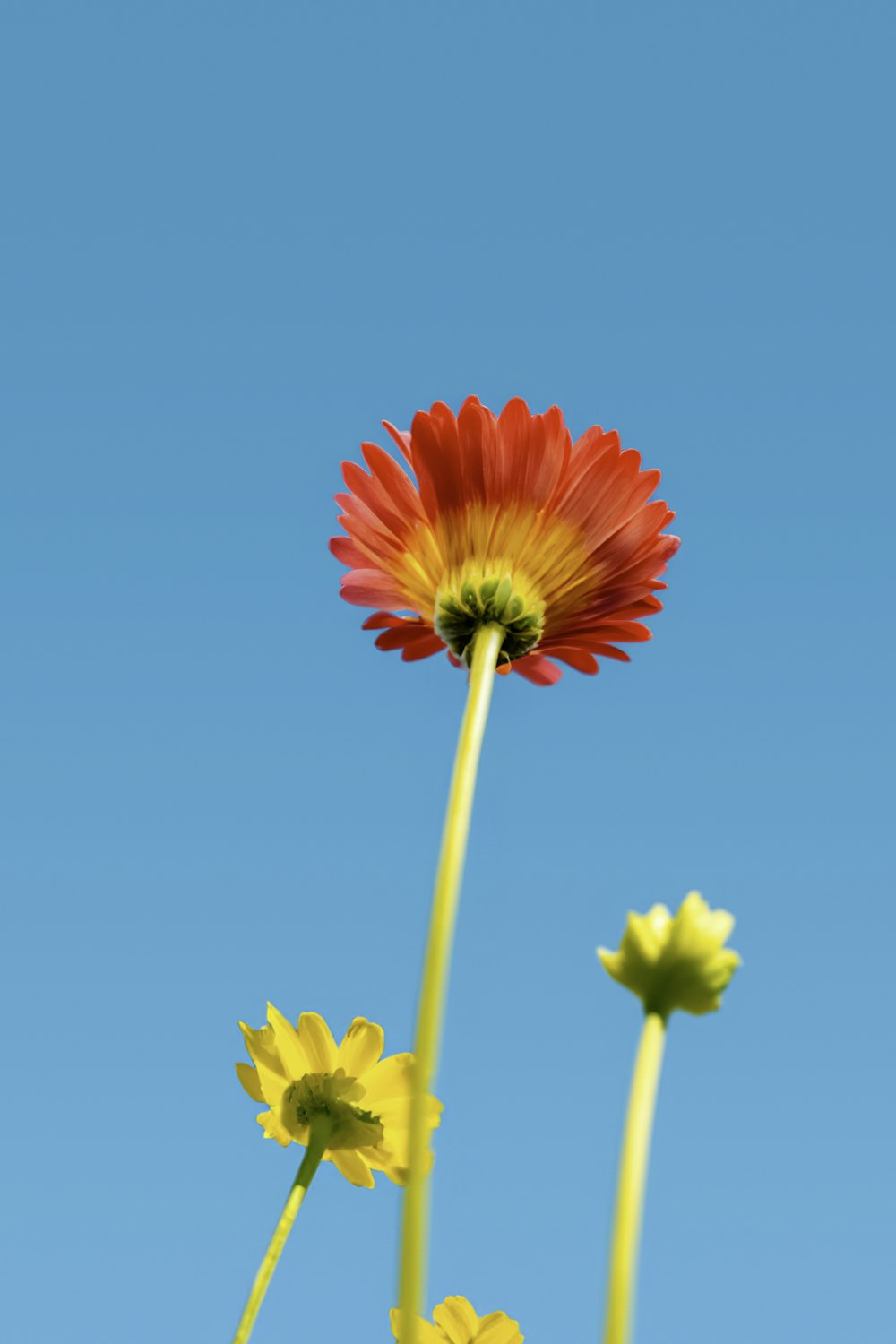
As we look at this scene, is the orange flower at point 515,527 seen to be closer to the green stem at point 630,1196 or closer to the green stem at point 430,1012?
the green stem at point 430,1012

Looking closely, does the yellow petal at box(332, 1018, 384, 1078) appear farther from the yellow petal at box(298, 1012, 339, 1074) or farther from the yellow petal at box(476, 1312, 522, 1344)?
the yellow petal at box(476, 1312, 522, 1344)

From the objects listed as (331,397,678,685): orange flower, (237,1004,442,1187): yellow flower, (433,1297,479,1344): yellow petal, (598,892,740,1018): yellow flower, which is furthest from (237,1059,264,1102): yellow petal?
(598,892,740,1018): yellow flower

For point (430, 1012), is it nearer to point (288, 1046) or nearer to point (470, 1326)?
point (288, 1046)

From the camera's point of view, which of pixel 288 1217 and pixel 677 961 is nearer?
pixel 677 961

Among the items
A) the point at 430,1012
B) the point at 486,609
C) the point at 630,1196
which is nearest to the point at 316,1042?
the point at 486,609

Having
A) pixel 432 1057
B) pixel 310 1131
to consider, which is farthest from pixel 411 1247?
pixel 310 1131

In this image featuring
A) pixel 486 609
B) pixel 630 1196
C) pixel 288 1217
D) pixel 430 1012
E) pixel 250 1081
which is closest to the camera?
pixel 630 1196

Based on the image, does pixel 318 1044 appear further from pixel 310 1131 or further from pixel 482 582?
pixel 482 582
